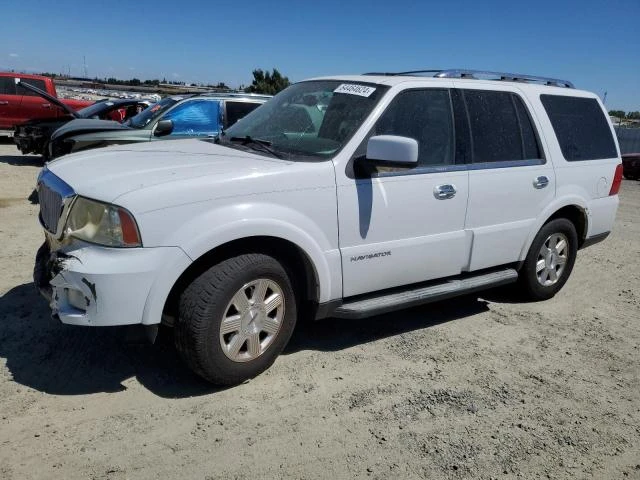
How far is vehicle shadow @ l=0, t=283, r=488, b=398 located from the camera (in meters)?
3.43

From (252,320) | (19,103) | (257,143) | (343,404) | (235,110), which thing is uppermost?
(19,103)

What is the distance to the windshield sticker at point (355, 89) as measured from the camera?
402 cm

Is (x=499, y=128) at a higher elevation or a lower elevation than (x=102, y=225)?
higher

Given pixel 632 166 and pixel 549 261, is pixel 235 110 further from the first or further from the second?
pixel 632 166

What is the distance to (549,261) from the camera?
529 centimetres

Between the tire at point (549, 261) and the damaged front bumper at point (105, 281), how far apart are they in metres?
3.36

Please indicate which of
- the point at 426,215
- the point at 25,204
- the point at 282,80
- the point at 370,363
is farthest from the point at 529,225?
the point at 282,80

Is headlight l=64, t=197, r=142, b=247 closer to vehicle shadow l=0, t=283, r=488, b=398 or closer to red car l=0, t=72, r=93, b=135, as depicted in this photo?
vehicle shadow l=0, t=283, r=488, b=398

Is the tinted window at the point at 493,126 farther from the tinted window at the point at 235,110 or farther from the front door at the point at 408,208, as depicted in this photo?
the tinted window at the point at 235,110

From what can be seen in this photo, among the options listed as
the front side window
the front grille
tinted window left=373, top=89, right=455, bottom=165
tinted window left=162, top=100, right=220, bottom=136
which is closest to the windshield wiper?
tinted window left=373, top=89, right=455, bottom=165

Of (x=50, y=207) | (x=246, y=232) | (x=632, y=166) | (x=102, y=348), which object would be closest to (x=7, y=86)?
(x=50, y=207)

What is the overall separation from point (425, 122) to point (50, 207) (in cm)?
266

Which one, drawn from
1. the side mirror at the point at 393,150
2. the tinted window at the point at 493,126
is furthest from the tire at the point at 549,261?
the side mirror at the point at 393,150

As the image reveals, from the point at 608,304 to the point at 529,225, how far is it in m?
1.46
